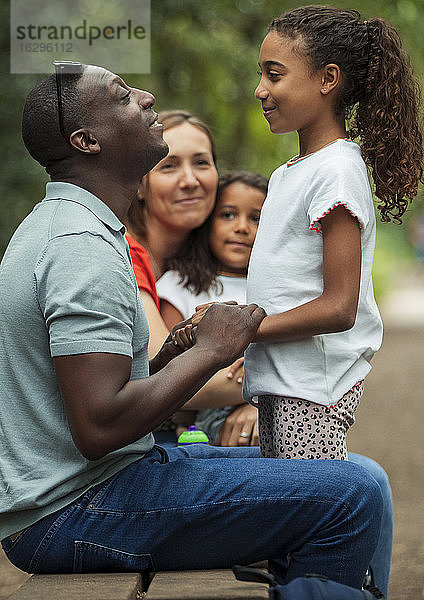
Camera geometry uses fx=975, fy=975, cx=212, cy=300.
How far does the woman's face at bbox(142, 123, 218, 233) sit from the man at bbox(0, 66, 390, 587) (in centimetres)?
139

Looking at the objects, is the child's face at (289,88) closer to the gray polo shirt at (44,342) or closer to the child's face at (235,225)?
the gray polo shirt at (44,342)

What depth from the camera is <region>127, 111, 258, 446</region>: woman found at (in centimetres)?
392

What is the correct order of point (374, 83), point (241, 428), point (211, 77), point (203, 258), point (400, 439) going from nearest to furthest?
1. point (374, 83)
2. point (241, 428)
3. point (203, 258)
4. point (400, 439)
5. point (211, 77)

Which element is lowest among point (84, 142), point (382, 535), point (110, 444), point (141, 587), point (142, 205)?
point (382, 535)

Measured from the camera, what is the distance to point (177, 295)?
388 cm

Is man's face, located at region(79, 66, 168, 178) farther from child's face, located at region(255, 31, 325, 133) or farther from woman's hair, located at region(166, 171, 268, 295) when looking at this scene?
woman's hair, located at region(166, 171, 268, 295)

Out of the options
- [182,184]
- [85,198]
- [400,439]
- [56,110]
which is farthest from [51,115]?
[400,439]

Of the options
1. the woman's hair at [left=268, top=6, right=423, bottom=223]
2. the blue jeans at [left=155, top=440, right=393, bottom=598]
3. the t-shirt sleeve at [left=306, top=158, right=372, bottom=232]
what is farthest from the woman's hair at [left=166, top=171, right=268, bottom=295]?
the t-shirt sleeve at [left=306, top=158, right=372, bottom=232]

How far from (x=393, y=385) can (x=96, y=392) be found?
1043 centimetres

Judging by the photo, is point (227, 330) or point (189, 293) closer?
point (227, 330)

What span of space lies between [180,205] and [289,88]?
1.17 meters

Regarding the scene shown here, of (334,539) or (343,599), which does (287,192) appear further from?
(343,599)

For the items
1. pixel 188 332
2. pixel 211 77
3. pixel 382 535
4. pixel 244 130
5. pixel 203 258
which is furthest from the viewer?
pixel 244 130

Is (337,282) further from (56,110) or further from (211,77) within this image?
(211,77)
